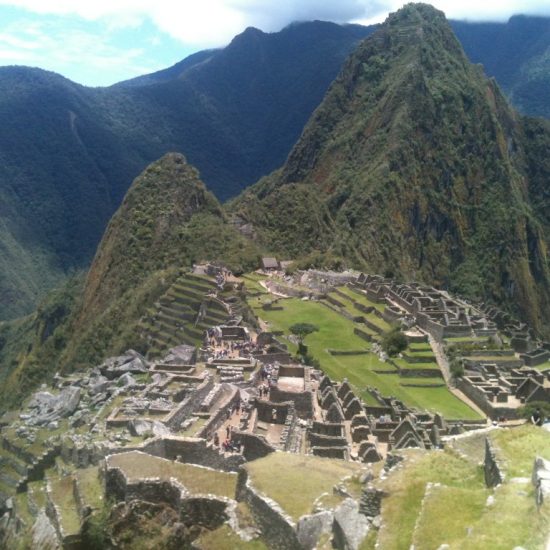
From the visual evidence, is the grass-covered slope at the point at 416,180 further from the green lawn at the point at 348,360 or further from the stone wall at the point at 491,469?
the stone wall at the point at 491,469

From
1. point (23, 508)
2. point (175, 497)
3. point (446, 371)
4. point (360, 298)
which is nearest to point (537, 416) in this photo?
point (446, 371)

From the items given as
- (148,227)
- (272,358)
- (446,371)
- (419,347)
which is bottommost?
(446,371)

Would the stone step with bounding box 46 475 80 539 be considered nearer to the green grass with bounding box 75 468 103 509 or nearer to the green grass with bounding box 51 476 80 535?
the green grass with bounding box 51 476 80 535

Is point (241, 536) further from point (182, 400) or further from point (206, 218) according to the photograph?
point (206, 218)

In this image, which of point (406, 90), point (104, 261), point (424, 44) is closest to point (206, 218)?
point (104, 261)

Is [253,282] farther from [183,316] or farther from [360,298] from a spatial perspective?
[183,316]

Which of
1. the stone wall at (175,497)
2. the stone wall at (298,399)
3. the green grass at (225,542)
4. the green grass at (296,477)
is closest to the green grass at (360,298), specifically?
the stone wall at (298,399)
